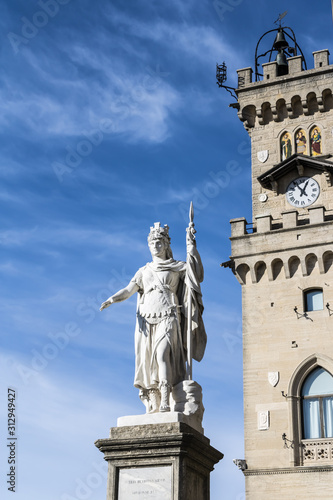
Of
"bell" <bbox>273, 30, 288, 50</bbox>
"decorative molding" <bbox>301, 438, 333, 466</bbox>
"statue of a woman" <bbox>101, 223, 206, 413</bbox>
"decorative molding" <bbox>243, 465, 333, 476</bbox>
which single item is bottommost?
"statue of a woman" <bbox>101, 223, 206, 413</bbox>

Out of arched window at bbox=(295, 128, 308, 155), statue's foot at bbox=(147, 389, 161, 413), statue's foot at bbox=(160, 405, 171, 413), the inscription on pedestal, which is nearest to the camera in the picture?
the inscription on pedestal

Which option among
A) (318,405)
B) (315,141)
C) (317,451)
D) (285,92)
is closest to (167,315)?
(317,451)

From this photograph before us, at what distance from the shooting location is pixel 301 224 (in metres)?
38.2

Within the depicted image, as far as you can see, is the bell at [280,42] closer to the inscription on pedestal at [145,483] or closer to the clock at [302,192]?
the clock at [302,192]

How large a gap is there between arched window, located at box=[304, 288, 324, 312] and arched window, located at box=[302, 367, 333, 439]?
2.74 m

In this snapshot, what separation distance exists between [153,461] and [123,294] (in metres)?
2.67

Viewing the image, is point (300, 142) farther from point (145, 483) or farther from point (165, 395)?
point (145, 483)

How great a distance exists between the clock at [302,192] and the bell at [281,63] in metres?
6.97

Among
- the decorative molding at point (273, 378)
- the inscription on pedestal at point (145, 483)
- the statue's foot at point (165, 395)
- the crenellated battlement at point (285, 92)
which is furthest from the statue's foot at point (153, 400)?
the crenellated battlement at point (285, 92)

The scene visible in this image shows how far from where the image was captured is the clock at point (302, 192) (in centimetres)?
3931

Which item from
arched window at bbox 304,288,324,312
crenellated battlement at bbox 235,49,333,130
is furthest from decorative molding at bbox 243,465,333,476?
crenellated battlement at bbox 235,49,333,130

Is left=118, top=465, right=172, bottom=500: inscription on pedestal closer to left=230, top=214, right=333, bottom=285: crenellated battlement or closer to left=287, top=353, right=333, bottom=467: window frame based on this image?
left=287, top=353, right=333, bottom=467: window frame

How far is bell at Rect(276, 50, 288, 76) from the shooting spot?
43531 millimetres

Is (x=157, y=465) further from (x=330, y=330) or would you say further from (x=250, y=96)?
(x=250, y=96)
